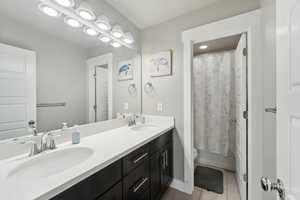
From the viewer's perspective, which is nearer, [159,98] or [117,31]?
[117,31]

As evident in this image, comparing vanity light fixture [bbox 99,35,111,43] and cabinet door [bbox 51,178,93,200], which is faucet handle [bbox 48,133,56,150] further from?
vanity light fixture [bbox 99,35,111,43]

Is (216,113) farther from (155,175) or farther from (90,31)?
(90,31)

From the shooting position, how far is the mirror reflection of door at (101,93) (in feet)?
4.78

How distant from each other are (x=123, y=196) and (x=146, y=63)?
164 cm

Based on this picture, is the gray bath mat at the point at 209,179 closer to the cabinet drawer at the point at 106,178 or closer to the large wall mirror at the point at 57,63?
the cabinet drawer at the point at 106,178

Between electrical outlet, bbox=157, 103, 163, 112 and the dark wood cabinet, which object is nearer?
the dark wood cabinet

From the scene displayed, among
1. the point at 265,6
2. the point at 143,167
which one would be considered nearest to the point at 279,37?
the point at 265,6

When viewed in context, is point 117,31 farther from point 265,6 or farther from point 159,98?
point 265,6

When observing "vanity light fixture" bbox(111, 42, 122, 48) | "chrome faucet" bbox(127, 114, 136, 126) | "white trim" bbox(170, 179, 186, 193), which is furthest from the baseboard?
"vanity light fixture" bbox(111, 42, 122, 48)

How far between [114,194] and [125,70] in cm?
147

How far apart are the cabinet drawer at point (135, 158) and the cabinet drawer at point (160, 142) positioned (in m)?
0.11

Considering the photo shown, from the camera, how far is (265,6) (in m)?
1.13

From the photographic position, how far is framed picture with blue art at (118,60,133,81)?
1.80 m

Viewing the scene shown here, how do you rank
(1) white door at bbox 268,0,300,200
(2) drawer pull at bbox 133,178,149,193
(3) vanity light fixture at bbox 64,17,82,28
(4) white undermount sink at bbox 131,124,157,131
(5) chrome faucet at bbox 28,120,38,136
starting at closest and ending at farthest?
(1) white door at bbox 268,0,300,200, (5) chrome faucet at bbox 28,120,38,136, (2) drawer pull at bbox 133,178,149,193, (3) vanity light fixture at bbox 64,17,82,28, (4) white undermount sink at bbox 131,124,157,131
